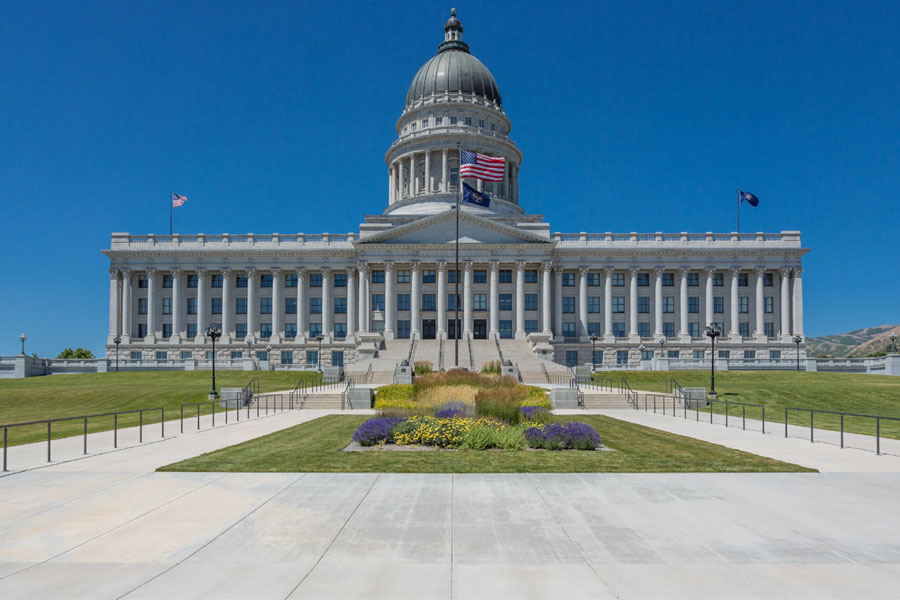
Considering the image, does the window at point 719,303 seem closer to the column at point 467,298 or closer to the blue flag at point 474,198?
the column at point 467,298

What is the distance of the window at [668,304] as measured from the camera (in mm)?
79625

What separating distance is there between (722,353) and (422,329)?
3882cm

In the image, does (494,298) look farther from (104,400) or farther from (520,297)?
(104,400)

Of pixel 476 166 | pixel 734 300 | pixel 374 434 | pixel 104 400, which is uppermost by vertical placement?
pixel 476 166

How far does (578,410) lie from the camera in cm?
3166

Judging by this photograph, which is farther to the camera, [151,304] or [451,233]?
[151,304]

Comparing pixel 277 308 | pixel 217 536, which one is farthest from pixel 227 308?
pixel 217 536

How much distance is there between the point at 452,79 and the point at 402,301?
39.3 m

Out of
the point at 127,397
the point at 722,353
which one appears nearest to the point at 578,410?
the point at 127,397

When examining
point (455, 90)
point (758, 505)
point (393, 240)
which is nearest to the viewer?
point (758, 505)

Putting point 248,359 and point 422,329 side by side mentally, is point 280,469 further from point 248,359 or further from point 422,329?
point 422,329

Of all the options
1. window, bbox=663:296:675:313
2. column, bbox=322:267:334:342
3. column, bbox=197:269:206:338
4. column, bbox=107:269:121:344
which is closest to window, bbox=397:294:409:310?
column, bbox=322:267:334:342

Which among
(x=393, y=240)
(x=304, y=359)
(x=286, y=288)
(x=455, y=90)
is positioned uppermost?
(x=455, y=90)

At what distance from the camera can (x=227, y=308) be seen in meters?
78.9
